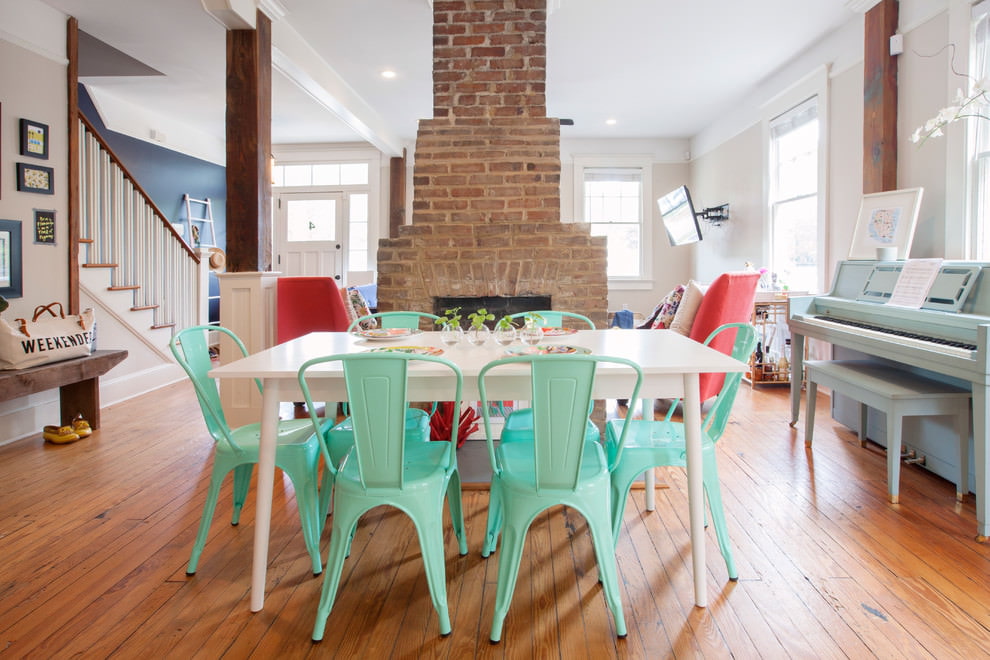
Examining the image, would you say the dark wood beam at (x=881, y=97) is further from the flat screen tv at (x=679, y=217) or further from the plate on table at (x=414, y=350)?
the plate on table at (x=414, y=350)

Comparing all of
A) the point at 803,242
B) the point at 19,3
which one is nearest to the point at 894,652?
the point at 803,242

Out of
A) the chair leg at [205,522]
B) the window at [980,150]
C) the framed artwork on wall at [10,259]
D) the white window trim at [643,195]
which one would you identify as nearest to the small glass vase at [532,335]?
the chair leg at [205,522]

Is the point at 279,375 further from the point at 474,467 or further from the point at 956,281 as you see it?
the point at 956,281

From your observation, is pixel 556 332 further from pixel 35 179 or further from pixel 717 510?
pixel 35 179

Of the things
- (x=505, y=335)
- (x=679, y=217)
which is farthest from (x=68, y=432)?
(x=679, y=217)

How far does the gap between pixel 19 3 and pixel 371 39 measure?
7.22ft

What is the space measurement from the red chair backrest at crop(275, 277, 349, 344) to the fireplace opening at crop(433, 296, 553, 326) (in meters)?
0.67

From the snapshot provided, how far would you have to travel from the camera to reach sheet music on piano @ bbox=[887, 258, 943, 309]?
9.32ft

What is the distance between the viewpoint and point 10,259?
11.9 ft

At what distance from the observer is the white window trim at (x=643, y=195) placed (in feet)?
26.7

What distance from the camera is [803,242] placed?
17.5 feet

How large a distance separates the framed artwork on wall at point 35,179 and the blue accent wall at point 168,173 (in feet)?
5.99

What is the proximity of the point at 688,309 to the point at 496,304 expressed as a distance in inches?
49.7

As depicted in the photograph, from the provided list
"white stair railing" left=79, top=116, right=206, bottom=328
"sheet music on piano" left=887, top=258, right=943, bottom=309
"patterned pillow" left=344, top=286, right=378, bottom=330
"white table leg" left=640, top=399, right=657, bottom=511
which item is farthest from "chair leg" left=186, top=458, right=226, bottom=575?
"white stair railing" left=79, top=116, right=206, bottom=328
